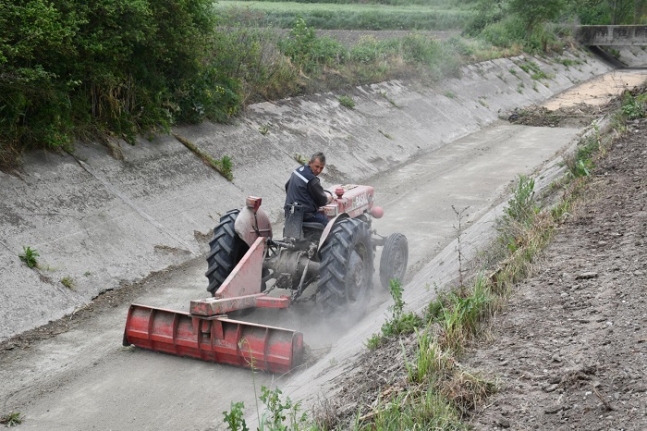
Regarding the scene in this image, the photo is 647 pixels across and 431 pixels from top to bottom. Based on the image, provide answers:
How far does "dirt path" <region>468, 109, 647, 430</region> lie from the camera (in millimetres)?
5559

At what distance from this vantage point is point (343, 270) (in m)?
9.48

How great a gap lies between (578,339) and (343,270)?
3.37m

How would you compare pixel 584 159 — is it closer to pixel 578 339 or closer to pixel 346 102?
pixel 578 339

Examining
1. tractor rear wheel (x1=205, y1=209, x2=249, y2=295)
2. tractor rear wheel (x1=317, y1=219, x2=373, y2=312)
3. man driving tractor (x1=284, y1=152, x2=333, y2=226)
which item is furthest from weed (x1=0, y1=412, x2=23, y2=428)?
man driving tractor (x1=284, y1=152, x2=333, y2=226)

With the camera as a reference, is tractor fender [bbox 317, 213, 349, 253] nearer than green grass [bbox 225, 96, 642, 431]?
No

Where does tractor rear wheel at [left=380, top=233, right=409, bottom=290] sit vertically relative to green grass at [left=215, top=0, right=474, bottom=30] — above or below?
above

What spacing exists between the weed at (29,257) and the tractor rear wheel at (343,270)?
12.9 feet

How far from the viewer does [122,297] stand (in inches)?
438

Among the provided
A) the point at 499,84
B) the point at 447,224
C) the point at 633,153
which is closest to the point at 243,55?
the point at 447,224

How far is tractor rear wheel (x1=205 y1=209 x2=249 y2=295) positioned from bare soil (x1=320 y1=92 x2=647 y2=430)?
8.72 feet

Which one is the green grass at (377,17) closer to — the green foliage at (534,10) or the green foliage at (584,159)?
the green foliage at (534,10)

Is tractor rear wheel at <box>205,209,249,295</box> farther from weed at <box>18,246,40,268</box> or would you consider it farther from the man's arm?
weed at <box>18,246,40,268</box>

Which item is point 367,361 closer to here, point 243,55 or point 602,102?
point 243,55

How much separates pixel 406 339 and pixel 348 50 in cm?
2079
